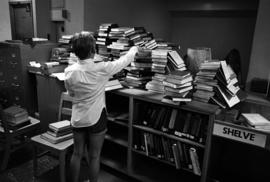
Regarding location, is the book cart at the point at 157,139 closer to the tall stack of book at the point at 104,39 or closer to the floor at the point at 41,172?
the floor at the point at 41,172

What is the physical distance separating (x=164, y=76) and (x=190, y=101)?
0.36 metres

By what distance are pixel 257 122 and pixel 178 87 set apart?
0.61 metres

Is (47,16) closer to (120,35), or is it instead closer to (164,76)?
(120,35)

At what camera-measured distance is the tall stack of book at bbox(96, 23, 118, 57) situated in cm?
257

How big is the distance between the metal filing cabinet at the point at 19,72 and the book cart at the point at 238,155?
8.38 feet

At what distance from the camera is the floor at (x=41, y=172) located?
2410 mm

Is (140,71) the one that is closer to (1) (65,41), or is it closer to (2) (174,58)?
(2) (174,58)

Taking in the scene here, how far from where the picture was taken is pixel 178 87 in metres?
1.84

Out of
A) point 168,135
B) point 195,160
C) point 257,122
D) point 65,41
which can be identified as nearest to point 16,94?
point 65,41

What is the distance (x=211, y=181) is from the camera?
2.05 meters

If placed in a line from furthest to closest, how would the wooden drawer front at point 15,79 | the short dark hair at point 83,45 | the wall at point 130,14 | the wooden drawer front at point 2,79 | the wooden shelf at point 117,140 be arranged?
1. the wall at point 130,14
2. the wooden drawer front at point 2,79
3. the wooden drawer front at point 15,79
4. the wooden shelf at point 117,140
5. the short dark hair at point 83,45

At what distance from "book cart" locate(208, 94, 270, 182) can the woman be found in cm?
91

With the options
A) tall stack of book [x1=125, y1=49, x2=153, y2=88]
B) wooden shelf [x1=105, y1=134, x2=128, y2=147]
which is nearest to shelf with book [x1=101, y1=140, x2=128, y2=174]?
wooden shelf [x1=105, y1=134, x2=128, y2=147]

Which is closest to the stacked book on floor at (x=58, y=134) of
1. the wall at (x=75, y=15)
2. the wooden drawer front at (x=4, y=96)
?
the wooden drawer front at (x=4, y=96)
